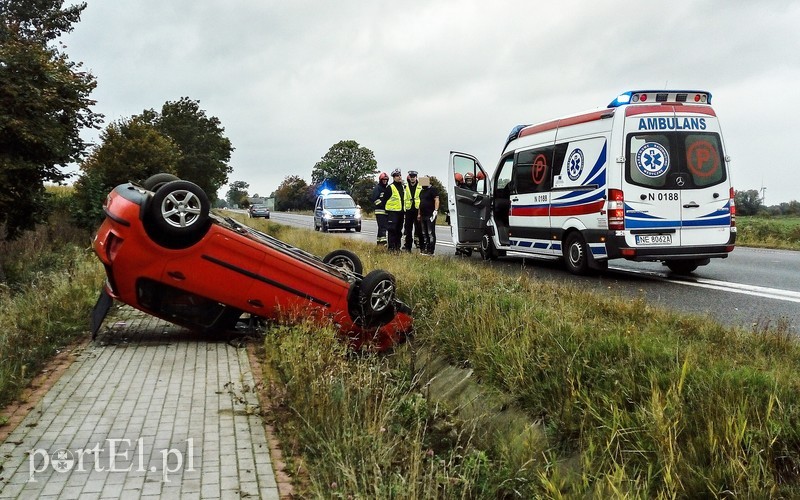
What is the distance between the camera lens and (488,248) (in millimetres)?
14469

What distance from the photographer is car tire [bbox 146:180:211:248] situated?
605 cm

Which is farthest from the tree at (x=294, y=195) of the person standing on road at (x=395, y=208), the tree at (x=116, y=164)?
the person standing on road at (x=395, y=208)

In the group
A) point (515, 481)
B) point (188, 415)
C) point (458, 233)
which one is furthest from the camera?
point (458, 233)

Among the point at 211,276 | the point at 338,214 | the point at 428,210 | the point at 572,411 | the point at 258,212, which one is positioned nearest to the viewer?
the point at 572,411

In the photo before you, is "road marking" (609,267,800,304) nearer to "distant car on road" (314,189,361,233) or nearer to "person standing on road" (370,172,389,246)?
"person standing on road" (370,172,389,246)

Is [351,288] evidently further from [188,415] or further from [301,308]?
[188,415]

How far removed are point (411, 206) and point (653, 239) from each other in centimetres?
647

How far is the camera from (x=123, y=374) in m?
5.77

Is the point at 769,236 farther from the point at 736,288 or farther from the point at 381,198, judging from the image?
the point at 736,288

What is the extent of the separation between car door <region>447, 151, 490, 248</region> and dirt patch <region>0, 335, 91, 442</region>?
8143 millimetres

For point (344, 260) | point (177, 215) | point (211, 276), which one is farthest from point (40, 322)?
point (344, 260)

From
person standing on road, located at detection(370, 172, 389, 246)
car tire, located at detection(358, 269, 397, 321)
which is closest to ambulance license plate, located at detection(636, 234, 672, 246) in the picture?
car tire, located at detection(358, 269, 397, 321)

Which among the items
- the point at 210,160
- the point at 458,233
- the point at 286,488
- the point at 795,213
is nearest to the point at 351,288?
the point at 286,488

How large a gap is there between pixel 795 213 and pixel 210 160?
4336 cm
